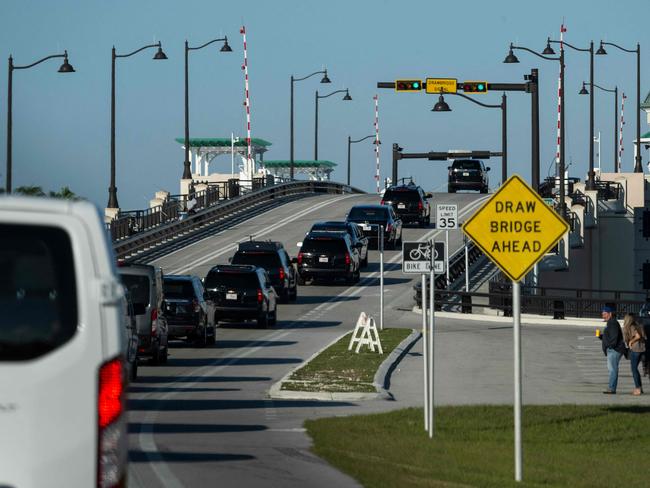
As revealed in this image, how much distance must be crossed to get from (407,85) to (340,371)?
26.7 m

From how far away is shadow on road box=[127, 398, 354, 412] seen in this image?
2325 cm

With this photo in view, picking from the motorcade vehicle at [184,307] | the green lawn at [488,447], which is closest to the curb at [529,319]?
the motorcade vehicle at [184,307]

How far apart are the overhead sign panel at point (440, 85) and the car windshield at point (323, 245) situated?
19.9 feet

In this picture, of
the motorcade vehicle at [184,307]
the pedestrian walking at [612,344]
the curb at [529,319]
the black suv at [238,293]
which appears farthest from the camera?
the curb at [529,319]

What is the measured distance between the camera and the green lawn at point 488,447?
15969mm

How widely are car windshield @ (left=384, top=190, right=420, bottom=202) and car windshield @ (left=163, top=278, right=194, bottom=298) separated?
38.2m

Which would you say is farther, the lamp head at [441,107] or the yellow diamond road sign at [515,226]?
the lamp head at [441,107]

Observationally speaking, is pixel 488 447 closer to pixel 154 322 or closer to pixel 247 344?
pixel 154 322

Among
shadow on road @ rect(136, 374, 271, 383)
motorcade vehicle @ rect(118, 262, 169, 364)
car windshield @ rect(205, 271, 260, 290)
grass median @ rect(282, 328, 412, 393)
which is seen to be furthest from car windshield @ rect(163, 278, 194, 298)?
shadow on road @ rect(136, 374, 271, 383)

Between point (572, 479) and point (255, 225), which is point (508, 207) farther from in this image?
point (255, 225)

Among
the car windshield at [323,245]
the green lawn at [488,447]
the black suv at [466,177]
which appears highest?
the black suv at [466,177]

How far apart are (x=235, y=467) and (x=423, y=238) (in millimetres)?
52713

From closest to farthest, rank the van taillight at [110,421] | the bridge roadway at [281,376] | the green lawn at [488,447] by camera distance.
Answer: the van taillight at [110,421] < the green lawn at [488,447] < the bridge roadway at [281,376]

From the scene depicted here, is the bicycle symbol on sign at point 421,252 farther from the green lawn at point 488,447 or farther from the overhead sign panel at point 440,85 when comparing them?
the overhead sign panel at point 440,85
